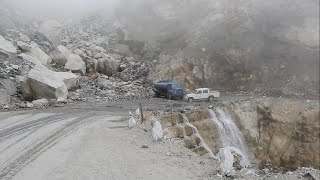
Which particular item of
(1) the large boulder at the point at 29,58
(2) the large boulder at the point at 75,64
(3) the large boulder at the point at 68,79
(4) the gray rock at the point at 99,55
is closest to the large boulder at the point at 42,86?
(3) the large boulder at the point at 68,79

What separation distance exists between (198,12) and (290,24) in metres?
7.66

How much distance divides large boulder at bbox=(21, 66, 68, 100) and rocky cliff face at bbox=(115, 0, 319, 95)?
8.36 metres

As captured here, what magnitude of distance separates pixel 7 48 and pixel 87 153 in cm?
1490

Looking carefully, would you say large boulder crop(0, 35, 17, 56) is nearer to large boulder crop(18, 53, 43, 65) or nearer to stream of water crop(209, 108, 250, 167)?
large boulder crop(18, 53, 43, 65)

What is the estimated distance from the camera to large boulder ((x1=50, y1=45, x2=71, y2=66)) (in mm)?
27172

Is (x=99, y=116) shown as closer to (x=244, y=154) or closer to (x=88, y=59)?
(x=244, y=154)

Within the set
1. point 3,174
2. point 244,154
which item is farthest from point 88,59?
point 3,174

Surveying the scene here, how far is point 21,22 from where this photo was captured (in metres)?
29.7

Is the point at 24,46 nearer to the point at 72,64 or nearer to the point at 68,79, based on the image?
the point at 72,64

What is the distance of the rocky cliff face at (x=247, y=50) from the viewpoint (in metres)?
27.5

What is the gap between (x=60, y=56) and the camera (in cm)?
2733

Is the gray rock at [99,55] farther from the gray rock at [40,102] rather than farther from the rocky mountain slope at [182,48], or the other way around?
the gray rock at [40,102]

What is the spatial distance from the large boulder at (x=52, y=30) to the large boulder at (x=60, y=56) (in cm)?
316

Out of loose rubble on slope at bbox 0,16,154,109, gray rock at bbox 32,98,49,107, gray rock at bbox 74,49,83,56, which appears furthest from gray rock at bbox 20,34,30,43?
gray rock at bbox 32,98,49,107
